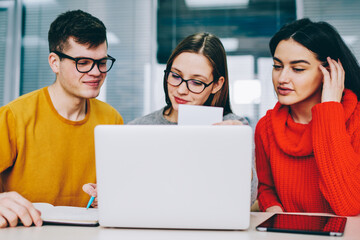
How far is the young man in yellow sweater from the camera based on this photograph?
139cm

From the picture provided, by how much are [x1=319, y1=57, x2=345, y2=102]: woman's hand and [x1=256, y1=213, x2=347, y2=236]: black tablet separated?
51cm

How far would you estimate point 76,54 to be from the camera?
149 cm

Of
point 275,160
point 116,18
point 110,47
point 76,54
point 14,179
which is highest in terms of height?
point 116,18

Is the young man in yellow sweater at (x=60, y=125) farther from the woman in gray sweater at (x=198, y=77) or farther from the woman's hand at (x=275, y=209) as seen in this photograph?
the woman's hand at (x=275, y=209)

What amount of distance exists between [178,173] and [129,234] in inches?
7.1

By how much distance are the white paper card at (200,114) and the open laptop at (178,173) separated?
17 centimetres

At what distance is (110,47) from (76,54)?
201cm

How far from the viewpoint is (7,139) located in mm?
1307

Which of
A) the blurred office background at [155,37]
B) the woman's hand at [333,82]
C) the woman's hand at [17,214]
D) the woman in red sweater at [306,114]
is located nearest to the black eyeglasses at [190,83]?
the woman in red sweater at [306,114]

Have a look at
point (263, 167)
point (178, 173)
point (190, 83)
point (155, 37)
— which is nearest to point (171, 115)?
point (190, 83)

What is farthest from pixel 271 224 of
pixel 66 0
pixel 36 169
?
pixel 66 0

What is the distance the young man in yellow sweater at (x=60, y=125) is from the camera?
139 cm

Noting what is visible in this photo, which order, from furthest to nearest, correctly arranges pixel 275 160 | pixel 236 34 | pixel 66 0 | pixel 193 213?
pixel 66 0 → pixel 236 34 → pixel 275 160 → pixel 193 213

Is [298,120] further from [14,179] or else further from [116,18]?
[116,18]
